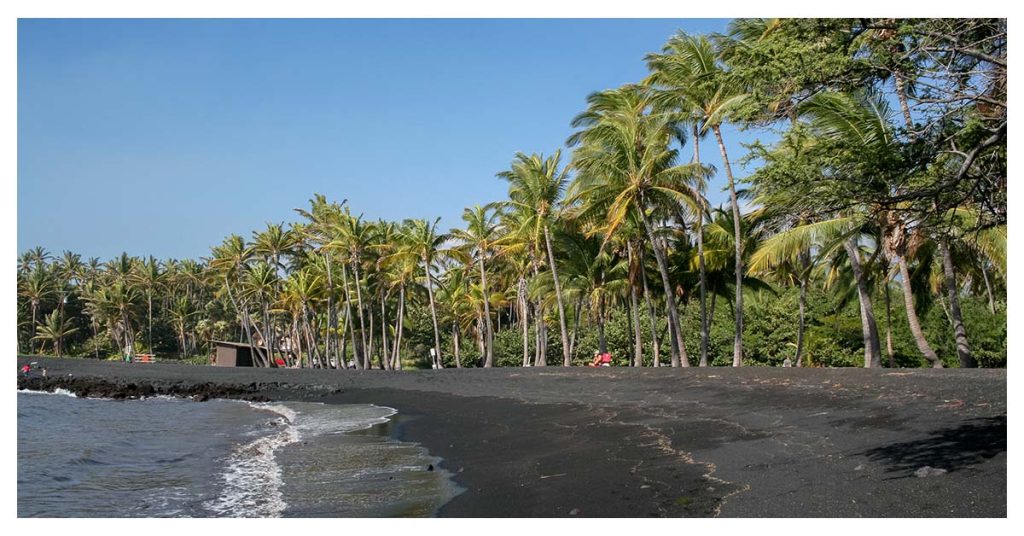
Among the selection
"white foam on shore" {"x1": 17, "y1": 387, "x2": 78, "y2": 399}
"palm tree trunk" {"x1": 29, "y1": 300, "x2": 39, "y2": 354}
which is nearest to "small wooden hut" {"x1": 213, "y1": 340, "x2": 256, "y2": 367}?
"white foam on shore" {"x1": 17, "y1": 387, "x2": 78, "y2": 399}

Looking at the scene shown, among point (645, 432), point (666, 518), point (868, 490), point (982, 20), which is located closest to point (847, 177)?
point (982, 20)

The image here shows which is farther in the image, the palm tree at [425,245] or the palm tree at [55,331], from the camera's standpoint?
the palm tree at [55,331]

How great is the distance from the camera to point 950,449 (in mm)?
7562

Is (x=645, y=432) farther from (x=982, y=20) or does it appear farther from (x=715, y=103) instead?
(x=715, y=103)

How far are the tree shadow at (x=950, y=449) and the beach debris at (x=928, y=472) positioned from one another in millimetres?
59

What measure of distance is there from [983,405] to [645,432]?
4517mm

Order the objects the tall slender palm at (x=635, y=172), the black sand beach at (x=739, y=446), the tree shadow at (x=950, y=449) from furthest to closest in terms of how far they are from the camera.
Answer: the tall slender palm at (x=635, y=172)
the tree shadow at (x=950, y=449)
the black sand beach at (x=739, y=446)

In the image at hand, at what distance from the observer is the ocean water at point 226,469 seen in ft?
29.7

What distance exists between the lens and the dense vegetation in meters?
7.20

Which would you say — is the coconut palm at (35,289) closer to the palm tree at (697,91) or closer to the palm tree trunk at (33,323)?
the palm tree trunk at (33,323)

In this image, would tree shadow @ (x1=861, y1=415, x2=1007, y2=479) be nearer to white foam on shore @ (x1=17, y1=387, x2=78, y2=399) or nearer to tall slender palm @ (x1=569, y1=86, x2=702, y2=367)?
→ tall slender palm @ (x1=569, y1=86, x2=702, y2=367)

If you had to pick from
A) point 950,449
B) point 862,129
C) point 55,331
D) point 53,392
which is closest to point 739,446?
point 950,449

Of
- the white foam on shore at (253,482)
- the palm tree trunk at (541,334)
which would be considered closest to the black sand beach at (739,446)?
the white foam on shore at (253,482)

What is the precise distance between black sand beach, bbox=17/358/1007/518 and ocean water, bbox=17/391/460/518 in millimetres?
788
